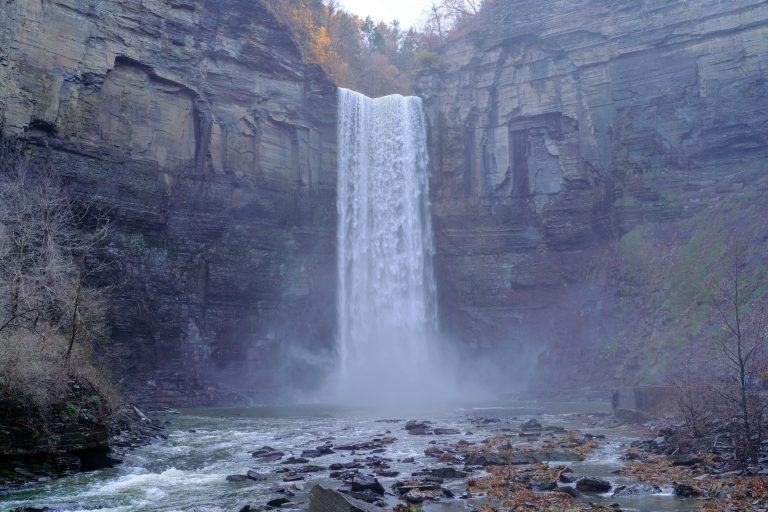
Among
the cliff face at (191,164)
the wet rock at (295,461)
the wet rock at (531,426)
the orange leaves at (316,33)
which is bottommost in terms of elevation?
the wet rock at (531,426)

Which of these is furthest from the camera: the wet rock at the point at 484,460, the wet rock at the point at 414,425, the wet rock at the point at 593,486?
the wet rock at the point at 414,425

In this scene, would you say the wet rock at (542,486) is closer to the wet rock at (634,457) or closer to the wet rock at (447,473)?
the wet rock at (447,473)

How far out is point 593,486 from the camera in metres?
10.5

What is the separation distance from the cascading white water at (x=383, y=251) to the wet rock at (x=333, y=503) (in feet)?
89.2

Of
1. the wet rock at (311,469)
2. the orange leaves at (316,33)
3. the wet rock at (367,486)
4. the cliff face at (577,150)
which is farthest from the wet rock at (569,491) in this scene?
the orange leaves at (316,33)

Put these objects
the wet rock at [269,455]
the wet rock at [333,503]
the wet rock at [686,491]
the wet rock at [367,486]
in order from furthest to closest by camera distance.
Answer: the wet rock at [269,455] < the wet rock at [367,486] < the wet rock at [686,491] < the wet rock at [333,503]

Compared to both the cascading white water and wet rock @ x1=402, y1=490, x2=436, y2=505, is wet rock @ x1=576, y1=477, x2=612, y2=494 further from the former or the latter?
the cascading white water

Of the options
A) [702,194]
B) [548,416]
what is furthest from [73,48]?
[702,194]

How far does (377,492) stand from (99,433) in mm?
6448

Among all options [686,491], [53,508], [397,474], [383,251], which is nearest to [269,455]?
[397,474]

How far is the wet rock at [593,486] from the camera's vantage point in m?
10.5

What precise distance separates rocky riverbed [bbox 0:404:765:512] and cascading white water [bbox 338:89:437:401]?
54.5 ft

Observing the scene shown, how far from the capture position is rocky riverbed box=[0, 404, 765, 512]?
389 inches

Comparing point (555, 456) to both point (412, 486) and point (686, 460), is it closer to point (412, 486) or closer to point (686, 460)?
point (686, 460)
